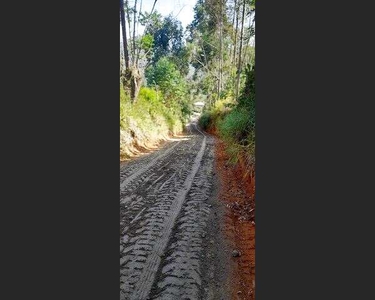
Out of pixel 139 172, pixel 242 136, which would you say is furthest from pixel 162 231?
pixel 242 136

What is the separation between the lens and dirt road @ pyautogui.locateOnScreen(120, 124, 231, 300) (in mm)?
2354

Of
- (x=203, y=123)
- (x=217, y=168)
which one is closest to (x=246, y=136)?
(x=217, y=168)

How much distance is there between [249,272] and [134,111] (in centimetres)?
702

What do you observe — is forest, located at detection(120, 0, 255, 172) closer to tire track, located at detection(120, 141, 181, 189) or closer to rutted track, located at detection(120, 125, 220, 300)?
tire track, located at detection(120, 141, 181, 189)

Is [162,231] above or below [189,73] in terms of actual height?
below

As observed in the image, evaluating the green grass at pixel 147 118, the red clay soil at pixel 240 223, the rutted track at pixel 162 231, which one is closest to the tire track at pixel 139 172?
the rutted track at pixel 162 231

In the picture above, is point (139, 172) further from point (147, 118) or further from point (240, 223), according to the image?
point (147, 118)

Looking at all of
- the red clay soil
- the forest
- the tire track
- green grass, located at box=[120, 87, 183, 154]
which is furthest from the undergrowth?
green grass, located at box=[120, 87, 183, 154]

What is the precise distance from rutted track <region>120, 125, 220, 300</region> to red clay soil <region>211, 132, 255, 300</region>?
11.1 inches

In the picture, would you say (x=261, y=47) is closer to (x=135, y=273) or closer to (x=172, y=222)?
(x=135, y=273)

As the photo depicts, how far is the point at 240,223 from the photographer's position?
372 centimetres

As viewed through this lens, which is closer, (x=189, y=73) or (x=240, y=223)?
(x=240, y=223)

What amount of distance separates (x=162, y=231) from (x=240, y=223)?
3.32 feet

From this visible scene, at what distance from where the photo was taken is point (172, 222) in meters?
3.52
